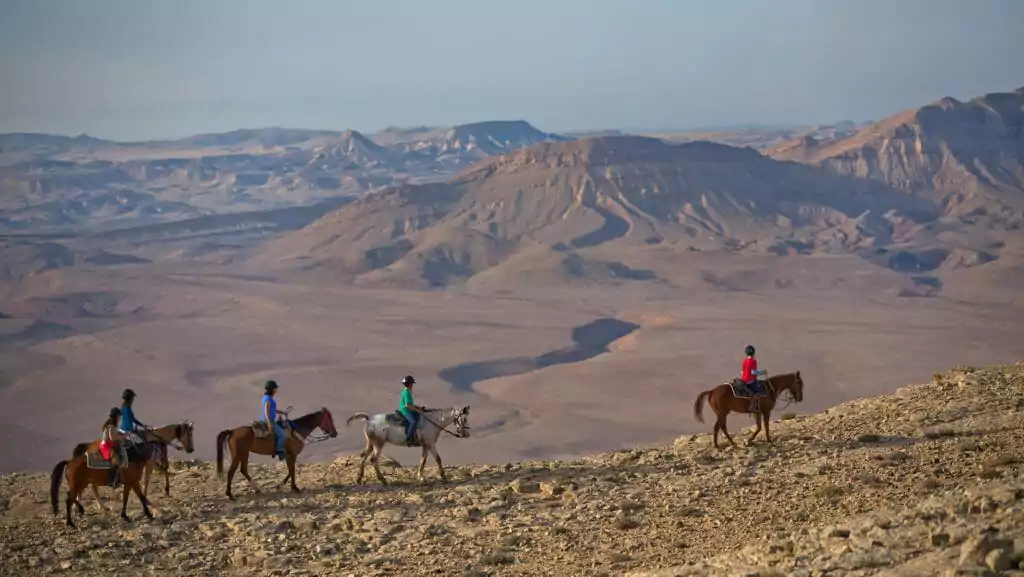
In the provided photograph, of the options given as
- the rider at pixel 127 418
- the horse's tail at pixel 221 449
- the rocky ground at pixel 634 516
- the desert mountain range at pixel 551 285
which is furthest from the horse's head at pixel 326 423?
the desert mountain range at pixel 551 285

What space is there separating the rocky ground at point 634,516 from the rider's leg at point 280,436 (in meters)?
0.71

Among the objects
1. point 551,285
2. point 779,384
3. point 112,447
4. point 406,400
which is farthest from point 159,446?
point 551,285

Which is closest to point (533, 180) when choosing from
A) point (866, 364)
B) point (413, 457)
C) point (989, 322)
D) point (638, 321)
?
point (638, 321)

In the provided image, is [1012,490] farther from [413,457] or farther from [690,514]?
[413,457]

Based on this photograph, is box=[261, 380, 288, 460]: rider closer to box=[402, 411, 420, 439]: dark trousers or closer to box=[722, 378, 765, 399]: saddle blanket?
box=[402, 411, 420, 439]: dark trousers

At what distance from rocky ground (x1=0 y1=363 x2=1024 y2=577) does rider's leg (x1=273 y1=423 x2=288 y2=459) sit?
→ 0.71 meters

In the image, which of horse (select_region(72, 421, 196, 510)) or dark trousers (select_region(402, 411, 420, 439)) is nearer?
horse (select_region(72, 421, 196, 510))

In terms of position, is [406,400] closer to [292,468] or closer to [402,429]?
[402,429]

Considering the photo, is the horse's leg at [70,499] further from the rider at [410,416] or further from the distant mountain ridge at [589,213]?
the distant mountain ridge at [589,213]

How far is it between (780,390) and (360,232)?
367 ft

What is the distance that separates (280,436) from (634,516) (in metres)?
6.29

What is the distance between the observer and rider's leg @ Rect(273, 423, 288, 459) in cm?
1669

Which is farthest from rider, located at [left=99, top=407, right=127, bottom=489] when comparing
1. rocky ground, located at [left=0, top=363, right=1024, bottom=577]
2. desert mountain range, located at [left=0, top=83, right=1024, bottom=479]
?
desert mountain range, located at [left=0, top=83, right=1024, bottom=479]

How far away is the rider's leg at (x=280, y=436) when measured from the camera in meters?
16.7
